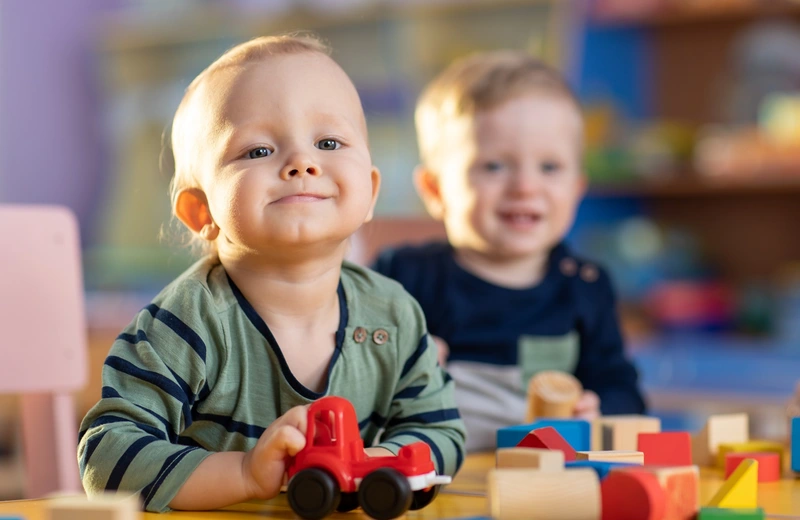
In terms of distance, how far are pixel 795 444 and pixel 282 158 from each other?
491 millimetres

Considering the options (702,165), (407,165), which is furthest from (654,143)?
(407,165)

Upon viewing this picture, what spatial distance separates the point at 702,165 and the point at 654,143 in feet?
0.49

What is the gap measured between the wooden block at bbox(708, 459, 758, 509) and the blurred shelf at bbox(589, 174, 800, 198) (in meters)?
2.28

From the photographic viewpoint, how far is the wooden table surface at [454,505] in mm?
649

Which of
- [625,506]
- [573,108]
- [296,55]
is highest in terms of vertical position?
[573,108]

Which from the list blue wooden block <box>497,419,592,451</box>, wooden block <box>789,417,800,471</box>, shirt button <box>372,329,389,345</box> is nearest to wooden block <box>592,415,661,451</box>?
blue wooden block <box>497,419,592,451</box>

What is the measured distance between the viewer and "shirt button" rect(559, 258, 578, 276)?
1291 millimetres

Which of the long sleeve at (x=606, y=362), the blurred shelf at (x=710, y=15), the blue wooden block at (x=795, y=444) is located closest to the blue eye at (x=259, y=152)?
the blue wooden block at (x=795, y=444)

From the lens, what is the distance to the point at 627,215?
3.21m

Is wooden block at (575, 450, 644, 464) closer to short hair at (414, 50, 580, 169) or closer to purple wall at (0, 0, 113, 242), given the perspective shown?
short hair at (414, 50, 580, 169)

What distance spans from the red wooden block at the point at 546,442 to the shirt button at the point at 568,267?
0.61 meters

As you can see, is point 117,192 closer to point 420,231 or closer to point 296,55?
point 420,231

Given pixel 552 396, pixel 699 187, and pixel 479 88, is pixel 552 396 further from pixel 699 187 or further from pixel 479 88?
pixel 699 187

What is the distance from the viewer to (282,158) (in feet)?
2.31
